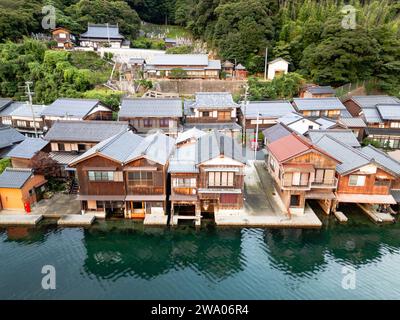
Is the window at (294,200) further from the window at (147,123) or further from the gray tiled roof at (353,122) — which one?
the window at (147,123)

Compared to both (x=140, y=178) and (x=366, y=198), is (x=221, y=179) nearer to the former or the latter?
(x=140, y=178)

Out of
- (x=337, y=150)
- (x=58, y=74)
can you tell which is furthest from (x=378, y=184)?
(x=58, y=74)

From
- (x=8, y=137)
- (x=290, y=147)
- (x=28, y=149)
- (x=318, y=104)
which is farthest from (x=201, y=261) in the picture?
(x=318, y=104)

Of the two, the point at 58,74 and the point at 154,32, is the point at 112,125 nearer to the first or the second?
the point at 58,74

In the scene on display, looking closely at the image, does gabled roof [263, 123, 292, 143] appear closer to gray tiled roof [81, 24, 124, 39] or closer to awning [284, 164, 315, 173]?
awning [284, 164, 315, 173]

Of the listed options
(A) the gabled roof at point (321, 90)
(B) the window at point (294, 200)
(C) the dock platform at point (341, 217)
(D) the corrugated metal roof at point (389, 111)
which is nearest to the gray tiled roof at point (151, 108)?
(B) the window at point (294, 200)
